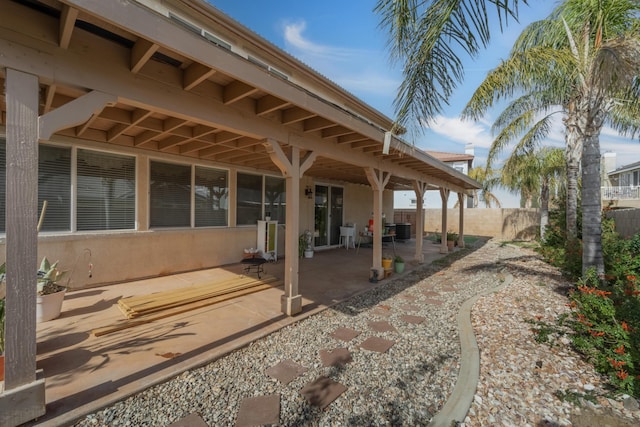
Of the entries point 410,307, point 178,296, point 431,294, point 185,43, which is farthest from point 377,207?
point 185,43

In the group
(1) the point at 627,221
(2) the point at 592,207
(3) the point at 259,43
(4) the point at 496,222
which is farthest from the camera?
(4) the point at 496,222

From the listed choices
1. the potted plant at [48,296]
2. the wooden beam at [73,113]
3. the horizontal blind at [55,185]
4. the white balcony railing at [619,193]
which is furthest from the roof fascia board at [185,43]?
the white balcony railing at [619,193]

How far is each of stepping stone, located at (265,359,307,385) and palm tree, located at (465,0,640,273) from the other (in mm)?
5256

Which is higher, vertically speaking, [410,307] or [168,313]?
[168,313]

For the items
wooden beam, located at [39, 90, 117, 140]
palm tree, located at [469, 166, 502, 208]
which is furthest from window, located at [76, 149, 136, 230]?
palm tree, located at [469, 166, 502, 208]

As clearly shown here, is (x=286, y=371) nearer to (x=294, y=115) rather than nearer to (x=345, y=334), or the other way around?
(x=345, y=334)

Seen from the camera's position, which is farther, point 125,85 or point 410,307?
point 410,307

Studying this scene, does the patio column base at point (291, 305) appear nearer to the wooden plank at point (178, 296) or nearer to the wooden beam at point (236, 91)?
the wooden plank at point (178, 296)

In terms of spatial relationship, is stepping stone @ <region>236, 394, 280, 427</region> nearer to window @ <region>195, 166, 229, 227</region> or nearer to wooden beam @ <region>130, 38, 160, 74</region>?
wooden beam @ <region>130, 38, 160, 74</region>

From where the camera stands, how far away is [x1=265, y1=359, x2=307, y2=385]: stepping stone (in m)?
2.79

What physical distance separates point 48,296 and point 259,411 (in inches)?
137

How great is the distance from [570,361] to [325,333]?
2779mm

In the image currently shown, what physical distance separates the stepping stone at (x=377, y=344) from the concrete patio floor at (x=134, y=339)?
110cm

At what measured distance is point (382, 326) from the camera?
404 centimetres
